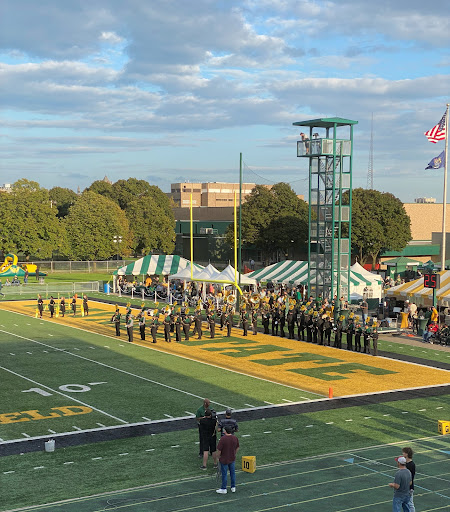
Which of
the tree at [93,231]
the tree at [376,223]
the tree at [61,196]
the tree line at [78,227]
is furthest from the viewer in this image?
the tree at [61,196]

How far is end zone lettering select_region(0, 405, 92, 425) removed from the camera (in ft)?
56.2

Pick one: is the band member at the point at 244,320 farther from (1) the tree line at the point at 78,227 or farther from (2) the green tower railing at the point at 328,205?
(1) the tree line at the point at 78,227

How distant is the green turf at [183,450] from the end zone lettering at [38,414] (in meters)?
2.75

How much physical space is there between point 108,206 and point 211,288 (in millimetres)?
36019

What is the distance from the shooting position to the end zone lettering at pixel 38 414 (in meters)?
17.1

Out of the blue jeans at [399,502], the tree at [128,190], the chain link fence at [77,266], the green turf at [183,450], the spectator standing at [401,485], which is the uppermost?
the tree at [128,190]

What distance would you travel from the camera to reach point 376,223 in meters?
66.0

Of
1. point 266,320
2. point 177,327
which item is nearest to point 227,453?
point 177,327

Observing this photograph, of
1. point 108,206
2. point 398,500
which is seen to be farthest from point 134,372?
point 108,206

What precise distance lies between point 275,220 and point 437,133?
38311mm

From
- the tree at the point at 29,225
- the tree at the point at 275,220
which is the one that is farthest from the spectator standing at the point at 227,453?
the tree at the point at 29,225

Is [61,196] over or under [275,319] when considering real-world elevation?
over

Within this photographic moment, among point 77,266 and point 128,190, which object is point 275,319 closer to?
point 77,266

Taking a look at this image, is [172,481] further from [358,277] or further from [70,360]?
[358,277]
